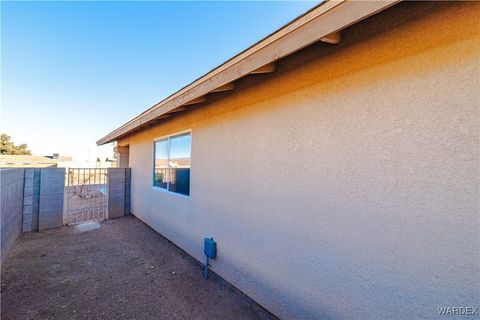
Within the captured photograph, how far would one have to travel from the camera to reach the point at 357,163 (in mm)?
1700

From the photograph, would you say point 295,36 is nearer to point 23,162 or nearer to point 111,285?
point 111,285

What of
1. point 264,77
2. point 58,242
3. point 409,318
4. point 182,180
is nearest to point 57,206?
point 58,242

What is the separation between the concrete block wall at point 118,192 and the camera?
697 cm

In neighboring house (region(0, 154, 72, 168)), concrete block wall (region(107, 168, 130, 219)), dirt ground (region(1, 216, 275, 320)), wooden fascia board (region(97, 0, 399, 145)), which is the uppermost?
wooden fascia board (region(97, 0, 399, 145))

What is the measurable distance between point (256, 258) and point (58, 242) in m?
5.06

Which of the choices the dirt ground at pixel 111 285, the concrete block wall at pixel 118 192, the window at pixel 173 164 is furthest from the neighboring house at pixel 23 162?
the dirt ground at pixel 111 285

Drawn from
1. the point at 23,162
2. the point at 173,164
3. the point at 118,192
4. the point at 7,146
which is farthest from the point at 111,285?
the point at 7,146

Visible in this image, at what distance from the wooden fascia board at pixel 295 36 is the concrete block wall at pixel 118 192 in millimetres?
5796

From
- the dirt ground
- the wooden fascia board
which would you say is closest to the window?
the dirt ground

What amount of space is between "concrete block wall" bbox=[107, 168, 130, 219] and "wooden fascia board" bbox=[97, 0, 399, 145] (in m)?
5.80

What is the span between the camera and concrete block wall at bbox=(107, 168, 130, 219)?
6969 millimetres

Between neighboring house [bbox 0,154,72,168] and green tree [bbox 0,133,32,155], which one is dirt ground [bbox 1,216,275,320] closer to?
neighboring house [bbox 0,154,72,168]

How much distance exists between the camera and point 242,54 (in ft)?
7.02

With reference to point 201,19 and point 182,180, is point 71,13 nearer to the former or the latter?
point 201,19
